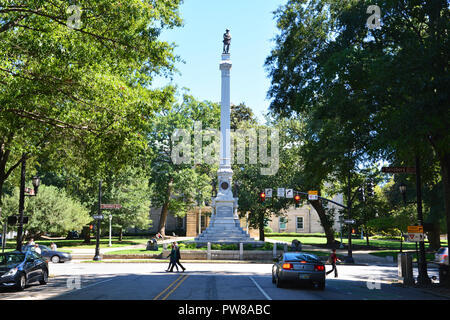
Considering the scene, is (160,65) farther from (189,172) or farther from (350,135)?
(189,172)

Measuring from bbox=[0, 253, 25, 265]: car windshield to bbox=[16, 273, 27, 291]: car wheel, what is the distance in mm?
Answer: 868

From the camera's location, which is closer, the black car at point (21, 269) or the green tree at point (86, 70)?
the green tree at point (86, 70)

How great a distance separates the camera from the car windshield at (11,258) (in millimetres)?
16281

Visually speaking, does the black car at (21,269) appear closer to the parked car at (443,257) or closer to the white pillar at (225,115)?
the parked car at (443,257)

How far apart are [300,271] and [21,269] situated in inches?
397

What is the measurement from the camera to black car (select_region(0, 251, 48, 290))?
15266mm

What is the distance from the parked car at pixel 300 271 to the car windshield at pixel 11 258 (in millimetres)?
9862

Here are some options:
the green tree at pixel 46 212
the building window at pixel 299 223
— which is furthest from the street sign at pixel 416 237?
the building window at pixel 299 223

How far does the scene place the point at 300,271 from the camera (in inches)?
598

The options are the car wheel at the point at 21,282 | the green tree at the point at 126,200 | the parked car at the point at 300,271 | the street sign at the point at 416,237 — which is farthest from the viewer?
the green tree at the point at 126,200

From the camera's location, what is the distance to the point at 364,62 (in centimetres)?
1550

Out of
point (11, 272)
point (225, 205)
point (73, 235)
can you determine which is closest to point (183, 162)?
point (225, 205)

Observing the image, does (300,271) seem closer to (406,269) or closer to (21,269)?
(406,269)
